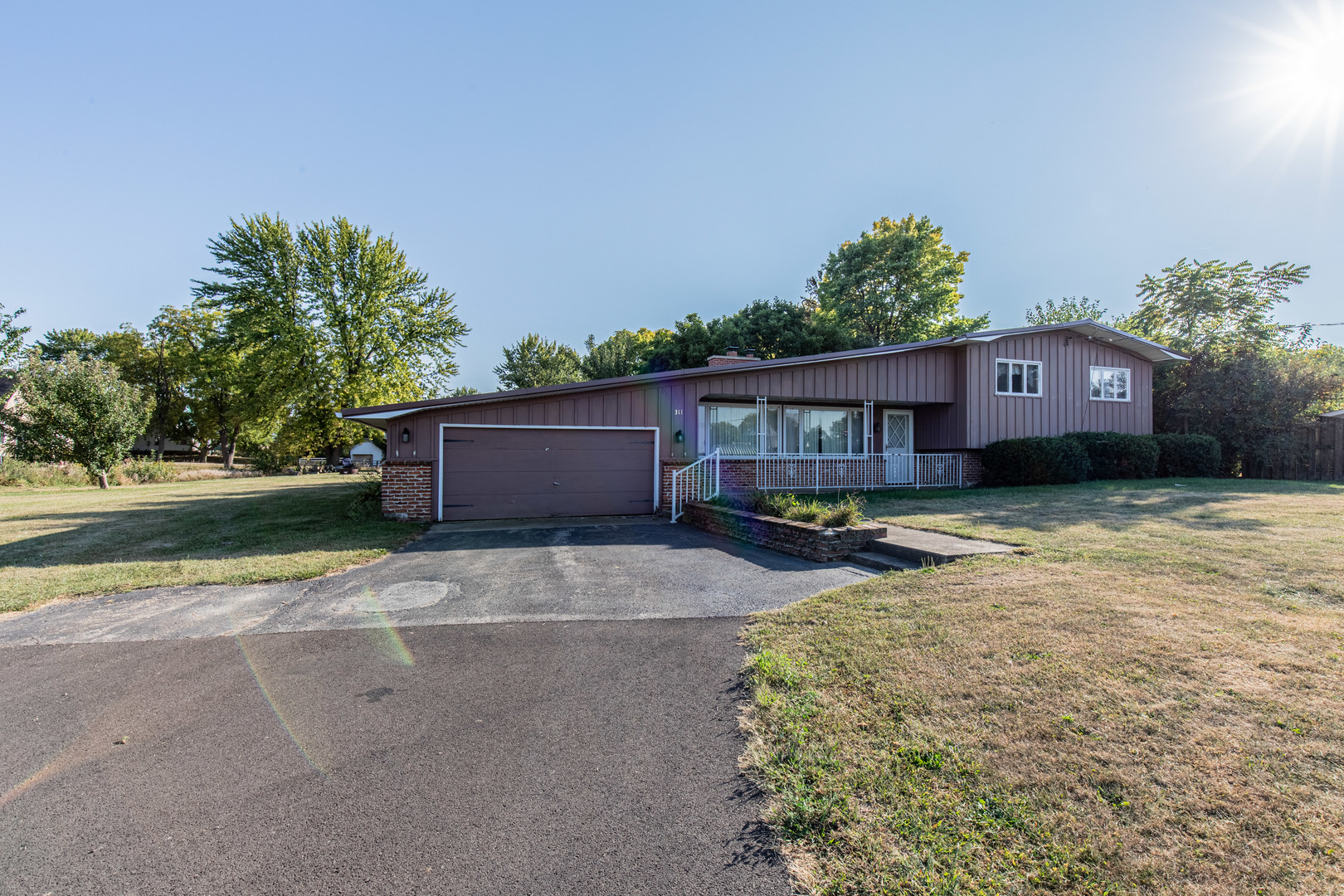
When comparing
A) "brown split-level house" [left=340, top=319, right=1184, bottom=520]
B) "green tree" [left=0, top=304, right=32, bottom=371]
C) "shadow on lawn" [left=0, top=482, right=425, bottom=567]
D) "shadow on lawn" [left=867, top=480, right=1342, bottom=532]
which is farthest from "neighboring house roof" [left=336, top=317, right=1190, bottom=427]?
"green tree" [left=0, top=304, right=32, bottom=371]

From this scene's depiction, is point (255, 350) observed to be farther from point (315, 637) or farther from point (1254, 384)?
point (1254, 384)

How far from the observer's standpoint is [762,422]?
14.2m

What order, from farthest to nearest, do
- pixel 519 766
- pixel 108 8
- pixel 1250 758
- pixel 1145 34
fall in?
pixel 1145 34
pixel 108 8
pixel 519 766
pixel 1250 758

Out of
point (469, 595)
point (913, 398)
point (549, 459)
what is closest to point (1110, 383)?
point (913, 398)

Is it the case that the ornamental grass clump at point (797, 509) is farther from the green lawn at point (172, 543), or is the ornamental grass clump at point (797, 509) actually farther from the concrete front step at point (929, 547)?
the green lawn at point (172, 543)

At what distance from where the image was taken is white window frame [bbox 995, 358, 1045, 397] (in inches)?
589

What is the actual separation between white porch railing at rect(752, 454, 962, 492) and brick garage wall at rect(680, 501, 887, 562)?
4.10 meters

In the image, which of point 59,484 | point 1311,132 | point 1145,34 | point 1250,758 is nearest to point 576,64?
point 1145,34

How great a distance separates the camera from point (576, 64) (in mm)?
10742

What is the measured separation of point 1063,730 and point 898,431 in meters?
14.4

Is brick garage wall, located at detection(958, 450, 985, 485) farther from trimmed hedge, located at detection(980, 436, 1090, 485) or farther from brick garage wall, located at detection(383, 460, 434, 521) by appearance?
brick garage wall, located at detection(383, 460, 434, 521)

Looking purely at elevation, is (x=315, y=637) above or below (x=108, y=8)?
below

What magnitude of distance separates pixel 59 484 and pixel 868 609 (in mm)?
32404

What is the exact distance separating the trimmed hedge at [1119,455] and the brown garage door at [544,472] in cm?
1146
